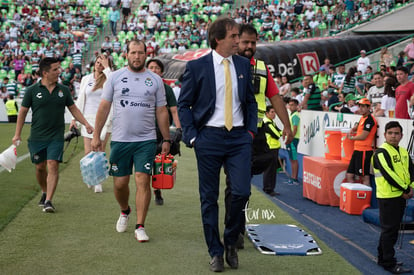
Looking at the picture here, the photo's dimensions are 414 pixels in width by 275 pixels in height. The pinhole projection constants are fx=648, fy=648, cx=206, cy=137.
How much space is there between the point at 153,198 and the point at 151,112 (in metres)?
3.24

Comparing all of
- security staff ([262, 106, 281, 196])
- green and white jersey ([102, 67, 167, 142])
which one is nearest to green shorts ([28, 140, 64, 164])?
green and white jersey ([102, 67, 167, 142])

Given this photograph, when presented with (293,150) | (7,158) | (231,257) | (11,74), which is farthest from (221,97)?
(11,74)

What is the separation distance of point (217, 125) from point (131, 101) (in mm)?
1485

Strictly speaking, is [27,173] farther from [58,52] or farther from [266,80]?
[58,52]

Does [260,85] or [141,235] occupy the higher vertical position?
[260,85]

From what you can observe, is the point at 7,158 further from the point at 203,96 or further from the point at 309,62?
the point at 309,62

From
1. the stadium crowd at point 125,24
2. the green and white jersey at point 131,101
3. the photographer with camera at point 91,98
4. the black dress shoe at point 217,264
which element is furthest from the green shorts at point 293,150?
the stadium crowd at point 125,24

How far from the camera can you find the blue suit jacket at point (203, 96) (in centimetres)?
550

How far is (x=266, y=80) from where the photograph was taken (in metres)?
6.35

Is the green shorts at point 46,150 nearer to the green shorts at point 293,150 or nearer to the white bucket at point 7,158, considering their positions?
the white bucket at point 7,158

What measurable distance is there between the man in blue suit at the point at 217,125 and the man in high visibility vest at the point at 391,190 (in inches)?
57.8

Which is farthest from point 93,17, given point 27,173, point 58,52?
point 27,173

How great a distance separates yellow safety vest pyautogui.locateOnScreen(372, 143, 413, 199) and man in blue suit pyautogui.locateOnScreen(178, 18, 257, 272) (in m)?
1.52

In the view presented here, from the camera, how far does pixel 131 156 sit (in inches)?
268
